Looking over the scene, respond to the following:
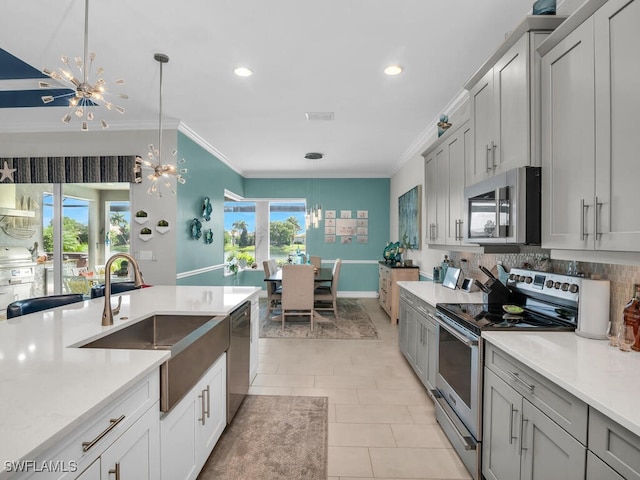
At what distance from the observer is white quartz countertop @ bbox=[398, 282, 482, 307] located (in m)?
2.67

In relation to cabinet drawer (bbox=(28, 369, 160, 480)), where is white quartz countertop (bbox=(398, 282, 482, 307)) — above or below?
above

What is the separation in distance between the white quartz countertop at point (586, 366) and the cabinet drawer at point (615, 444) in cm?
5

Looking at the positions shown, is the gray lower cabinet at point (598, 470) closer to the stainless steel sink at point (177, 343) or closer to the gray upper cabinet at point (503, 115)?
the gray upper cabinet at point (503, 115)

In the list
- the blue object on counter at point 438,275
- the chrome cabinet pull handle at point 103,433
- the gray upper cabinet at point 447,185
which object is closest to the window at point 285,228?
the blue object on counter at point 438,275

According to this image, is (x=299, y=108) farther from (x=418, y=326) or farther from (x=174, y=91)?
(x=418, y=326)

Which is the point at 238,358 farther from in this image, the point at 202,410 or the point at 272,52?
the point at 272,52

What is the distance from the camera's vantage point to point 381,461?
6.63 feet

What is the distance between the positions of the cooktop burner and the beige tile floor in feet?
2.87

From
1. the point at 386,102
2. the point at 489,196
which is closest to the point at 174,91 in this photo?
the point at 386,102

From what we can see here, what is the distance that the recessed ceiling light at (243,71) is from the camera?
2.82m

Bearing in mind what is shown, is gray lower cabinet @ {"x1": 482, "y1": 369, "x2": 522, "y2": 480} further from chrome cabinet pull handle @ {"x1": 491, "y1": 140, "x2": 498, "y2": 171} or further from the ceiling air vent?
the ceiling air vent

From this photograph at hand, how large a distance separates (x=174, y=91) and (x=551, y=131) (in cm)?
323

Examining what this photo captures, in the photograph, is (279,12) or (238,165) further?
(238,165)

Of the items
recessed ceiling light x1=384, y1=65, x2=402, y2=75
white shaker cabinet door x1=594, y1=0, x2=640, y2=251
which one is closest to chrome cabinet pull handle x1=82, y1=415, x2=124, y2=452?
white shaker cabinet door x1=594, y1=0, x2=640, y2=251
